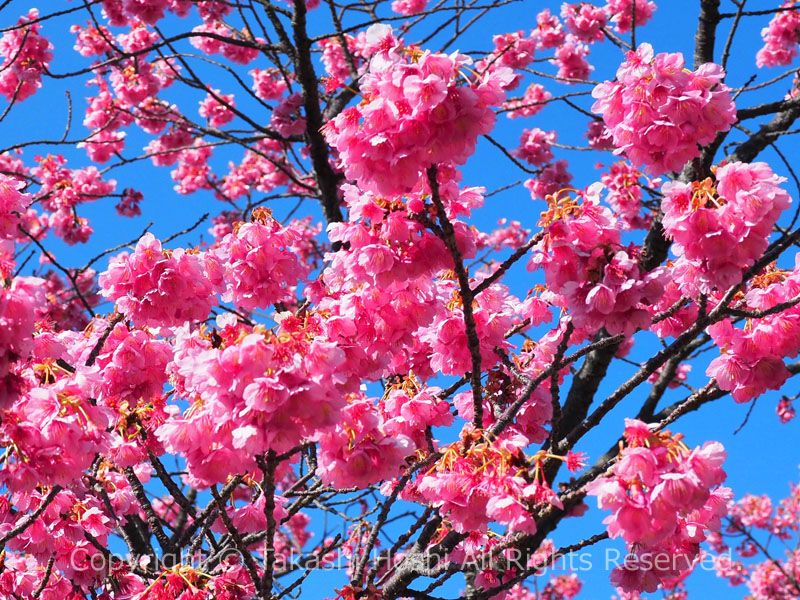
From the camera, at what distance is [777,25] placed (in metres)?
7.56

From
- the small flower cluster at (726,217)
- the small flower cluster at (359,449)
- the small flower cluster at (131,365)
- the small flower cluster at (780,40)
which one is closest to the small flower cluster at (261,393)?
the small flower cluster at (359,449)

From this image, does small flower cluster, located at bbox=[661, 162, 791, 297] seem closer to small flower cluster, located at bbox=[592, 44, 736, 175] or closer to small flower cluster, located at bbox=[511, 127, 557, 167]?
small flower cluster, located at bbox=[592, 44, 736, 175]

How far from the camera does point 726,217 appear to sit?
7.04 ft

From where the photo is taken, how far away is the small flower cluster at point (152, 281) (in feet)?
8.90

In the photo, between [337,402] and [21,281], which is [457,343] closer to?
[337,402]

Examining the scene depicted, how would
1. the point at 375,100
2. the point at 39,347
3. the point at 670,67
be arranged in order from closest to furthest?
the point at 375,100
the point at 670,67
the point at 39,347

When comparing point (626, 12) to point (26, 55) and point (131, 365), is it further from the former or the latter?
point (131, 365)

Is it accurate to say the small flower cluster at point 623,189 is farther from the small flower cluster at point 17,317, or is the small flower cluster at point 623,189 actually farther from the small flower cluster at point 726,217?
the small flower cluster at point 17,317

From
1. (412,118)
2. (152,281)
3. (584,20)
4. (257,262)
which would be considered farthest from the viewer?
(584,20)

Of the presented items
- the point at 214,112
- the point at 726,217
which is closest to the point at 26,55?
the point at 214,112

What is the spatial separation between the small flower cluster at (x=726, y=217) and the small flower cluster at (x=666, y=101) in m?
0.24

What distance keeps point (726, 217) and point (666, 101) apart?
465 millimetres

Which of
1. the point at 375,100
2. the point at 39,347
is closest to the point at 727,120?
the point at 375,100

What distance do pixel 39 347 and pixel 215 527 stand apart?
1.23 meters
